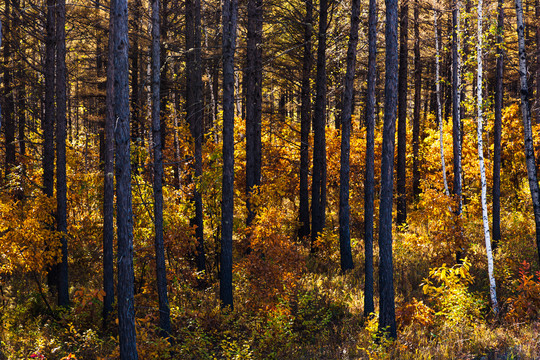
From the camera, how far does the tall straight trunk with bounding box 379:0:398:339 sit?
342 inches

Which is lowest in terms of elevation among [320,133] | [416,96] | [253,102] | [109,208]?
[109,208]

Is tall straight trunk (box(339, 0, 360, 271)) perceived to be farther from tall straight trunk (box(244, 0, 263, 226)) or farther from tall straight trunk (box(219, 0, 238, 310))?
tall straight trunk (box(219, 0, 238, 310))

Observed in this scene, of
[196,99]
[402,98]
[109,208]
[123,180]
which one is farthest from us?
[402,98]

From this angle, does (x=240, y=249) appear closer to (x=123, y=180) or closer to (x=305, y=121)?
(x=305, y=121)

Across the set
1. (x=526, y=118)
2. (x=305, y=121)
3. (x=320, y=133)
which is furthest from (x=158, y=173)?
(x=526, y=118)

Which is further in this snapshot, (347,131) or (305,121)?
(305,121)

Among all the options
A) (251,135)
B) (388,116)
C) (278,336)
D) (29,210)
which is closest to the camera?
(388,116)

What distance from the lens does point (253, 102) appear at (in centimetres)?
1540

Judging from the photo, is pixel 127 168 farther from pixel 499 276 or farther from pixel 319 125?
pixel 499 276

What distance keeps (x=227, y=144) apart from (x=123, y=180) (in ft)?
13.5

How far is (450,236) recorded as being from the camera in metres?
13.5

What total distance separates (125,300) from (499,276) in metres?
11.6

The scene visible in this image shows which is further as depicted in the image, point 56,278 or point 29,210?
point 56,278

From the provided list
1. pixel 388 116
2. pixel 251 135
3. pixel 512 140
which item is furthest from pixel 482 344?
pixel 512 140
